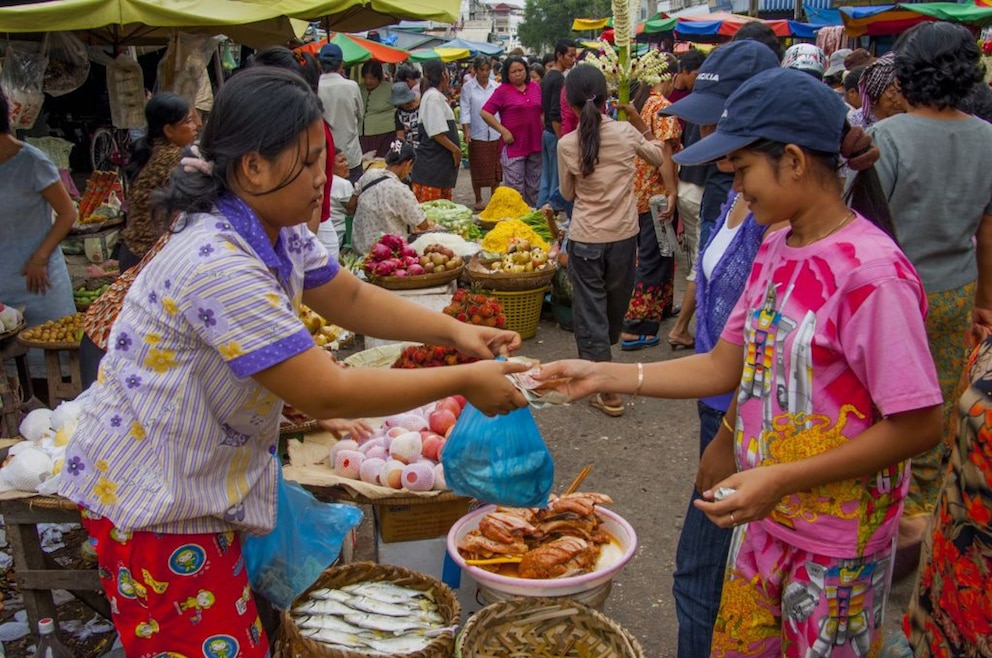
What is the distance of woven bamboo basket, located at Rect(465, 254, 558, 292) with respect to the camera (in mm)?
6812

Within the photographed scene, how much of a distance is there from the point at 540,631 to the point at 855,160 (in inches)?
68.6

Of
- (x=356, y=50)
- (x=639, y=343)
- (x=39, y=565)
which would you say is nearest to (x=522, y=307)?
(x=639, y=343)

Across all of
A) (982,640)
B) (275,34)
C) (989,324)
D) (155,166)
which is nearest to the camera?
(982,640)

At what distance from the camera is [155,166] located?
4.45 meters

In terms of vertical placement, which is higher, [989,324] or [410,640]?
[989,324]

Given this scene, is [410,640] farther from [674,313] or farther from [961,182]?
[674,313]

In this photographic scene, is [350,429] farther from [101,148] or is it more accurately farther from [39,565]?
[101,148]

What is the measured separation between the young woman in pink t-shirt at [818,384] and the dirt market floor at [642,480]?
4.92ft

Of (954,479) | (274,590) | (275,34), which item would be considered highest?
(275,34)

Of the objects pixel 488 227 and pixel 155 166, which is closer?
pixel 155 166

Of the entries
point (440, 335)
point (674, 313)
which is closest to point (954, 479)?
point (440, 335)

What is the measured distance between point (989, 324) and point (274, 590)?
314 cm

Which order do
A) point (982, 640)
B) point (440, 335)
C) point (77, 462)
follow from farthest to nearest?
1. point (440, 335)
2. point (77, 462)
3. point (982, 640)

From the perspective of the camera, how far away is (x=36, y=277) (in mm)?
5016
